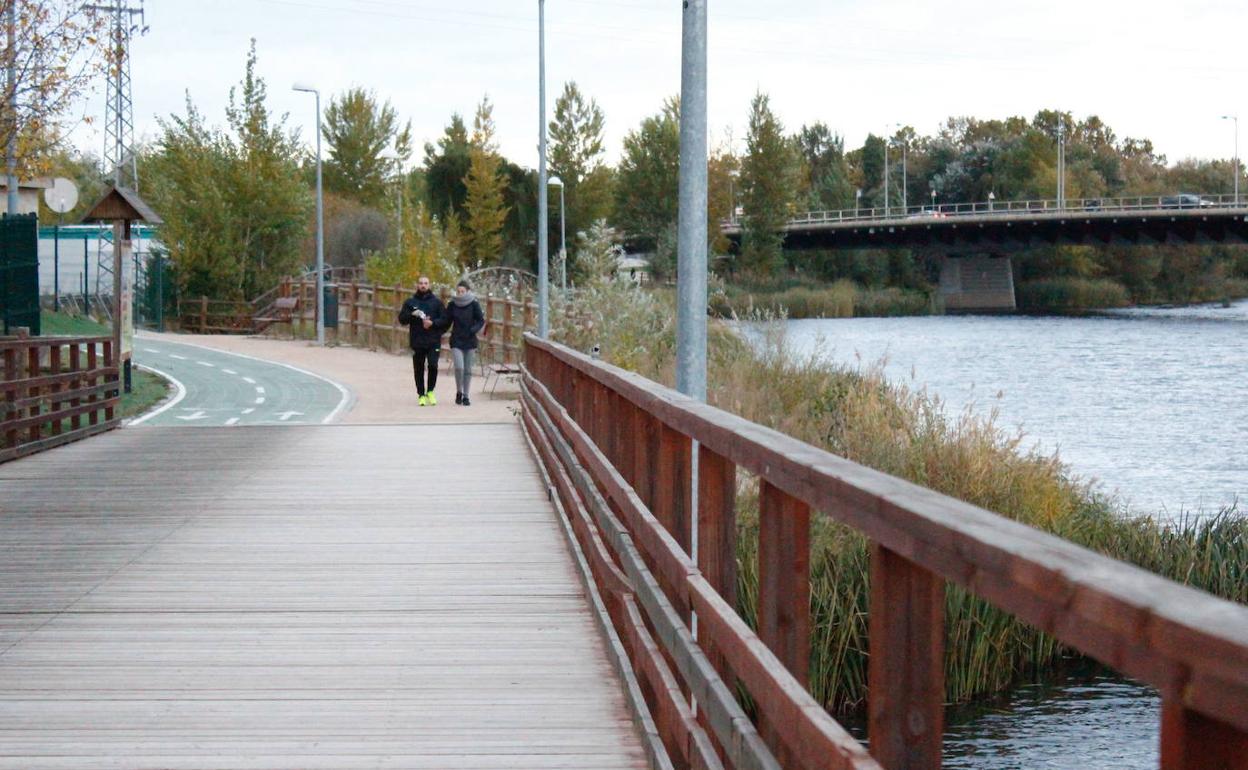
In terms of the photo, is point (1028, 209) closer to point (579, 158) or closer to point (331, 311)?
point (579, 158)

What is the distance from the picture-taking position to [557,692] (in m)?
6.22

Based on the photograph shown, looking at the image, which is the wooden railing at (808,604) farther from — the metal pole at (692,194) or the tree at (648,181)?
the tree at (648,181)

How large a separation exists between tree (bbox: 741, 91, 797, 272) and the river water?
18.4 metres

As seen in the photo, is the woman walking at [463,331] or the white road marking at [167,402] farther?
the woman walking at [463,331]

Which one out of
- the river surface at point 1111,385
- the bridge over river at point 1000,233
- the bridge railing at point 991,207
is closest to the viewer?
the river surface at point 1111,385

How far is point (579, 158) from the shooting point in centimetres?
9394

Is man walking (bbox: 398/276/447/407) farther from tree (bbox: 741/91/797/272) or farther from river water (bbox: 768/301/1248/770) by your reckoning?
tree (bbox: 741/91/797/272)

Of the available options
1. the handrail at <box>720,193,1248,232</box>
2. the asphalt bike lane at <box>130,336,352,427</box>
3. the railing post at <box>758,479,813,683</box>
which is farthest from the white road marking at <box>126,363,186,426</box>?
the handrail at <box>720,193,1248,232</box>

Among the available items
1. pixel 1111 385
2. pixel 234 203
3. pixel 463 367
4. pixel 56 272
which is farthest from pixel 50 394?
pixel 234 203

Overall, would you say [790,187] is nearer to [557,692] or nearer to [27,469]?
[27,469]

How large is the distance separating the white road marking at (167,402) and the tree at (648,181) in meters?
63.2

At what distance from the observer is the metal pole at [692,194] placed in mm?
8062

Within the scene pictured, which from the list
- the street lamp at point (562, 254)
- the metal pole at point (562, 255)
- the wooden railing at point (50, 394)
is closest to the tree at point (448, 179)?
the metal pole at point (562, 255)

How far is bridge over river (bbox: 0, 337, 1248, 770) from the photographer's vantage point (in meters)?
2.25
